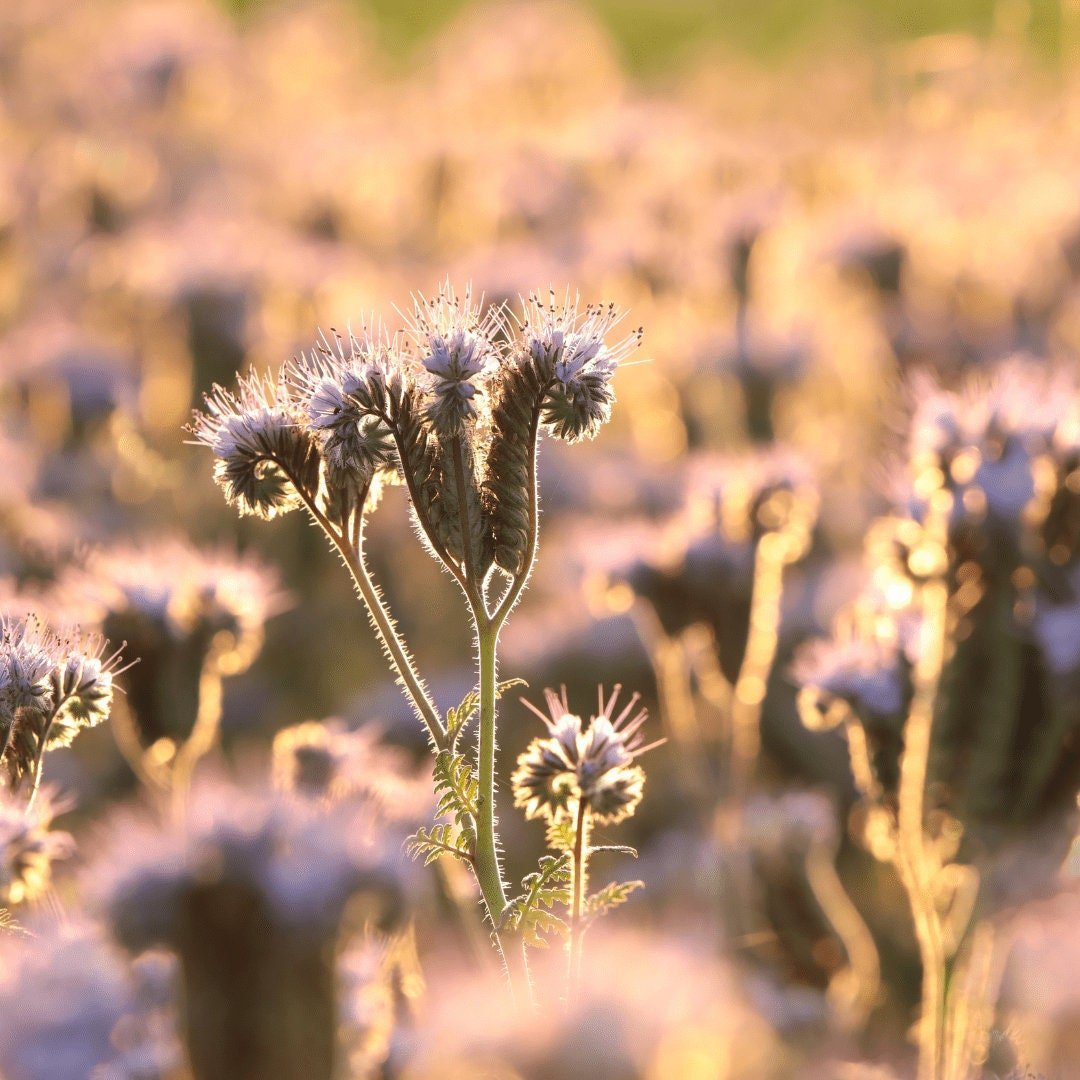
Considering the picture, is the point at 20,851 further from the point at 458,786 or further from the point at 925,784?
the point at 925,784

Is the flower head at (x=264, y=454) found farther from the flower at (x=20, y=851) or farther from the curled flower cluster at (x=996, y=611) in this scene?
the curled flower cluster at (x=996, y=611)

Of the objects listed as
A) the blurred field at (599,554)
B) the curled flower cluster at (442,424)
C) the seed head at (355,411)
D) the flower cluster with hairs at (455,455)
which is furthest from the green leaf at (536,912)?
the seed head at (355,411)

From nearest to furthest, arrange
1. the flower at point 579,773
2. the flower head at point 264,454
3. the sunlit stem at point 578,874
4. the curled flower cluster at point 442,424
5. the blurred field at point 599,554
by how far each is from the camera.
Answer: the sunlit stem at point 578,874, the flower at point 579,773, the curled flower cluster at point 442,424, the flower head at point 264,454, the blurred field at point 599,554

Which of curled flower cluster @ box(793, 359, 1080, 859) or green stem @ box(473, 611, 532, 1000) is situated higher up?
curled flower cluster @ box(793, 359, 1080, 859)

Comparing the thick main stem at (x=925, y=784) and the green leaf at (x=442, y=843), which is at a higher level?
the thick main stem at (x=925, y=784)

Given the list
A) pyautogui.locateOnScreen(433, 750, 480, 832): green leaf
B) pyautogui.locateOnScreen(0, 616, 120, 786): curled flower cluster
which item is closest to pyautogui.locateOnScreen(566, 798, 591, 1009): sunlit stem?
pyautogui.locateOnScreen(433, 750, 480, 832): green leaf

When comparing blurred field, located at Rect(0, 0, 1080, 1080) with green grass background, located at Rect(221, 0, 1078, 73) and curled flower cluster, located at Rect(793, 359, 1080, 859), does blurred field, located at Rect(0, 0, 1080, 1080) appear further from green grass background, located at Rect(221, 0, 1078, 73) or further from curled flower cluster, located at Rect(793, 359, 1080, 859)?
green grass background, located at Rect(221, 0, 1078, 73)

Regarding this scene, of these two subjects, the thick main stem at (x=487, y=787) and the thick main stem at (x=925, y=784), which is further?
the thick main stem at (x=925, y=784)
